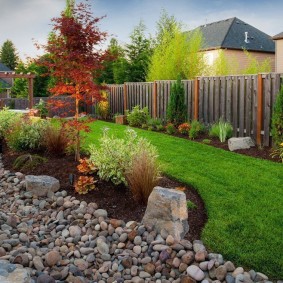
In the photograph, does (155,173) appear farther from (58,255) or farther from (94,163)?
(58,255)

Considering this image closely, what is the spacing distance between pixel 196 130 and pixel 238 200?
5.01 m

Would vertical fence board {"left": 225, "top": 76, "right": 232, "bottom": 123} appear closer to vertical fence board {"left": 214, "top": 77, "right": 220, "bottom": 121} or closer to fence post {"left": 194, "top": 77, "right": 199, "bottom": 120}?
vertical fence board {"left": 214, "top": 77, "right": 220, "bottom": 121}

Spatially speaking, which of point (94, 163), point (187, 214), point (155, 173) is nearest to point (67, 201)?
point (94, 163)

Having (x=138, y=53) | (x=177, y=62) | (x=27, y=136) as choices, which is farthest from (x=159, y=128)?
(x=138, y=53)

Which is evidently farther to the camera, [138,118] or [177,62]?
[177,62]

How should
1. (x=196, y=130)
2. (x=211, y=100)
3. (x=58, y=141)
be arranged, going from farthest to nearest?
(x=211, y=100) → (x=196, y=130) → (x=58, y=141)

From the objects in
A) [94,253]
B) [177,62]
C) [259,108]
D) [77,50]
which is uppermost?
[177,62]

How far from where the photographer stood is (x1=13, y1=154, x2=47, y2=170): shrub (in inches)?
272

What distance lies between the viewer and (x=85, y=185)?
18.1ft

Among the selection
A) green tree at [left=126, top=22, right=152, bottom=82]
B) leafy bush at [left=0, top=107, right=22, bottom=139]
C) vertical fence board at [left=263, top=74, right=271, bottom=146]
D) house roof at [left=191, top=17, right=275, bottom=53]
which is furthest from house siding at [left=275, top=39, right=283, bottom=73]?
leafy bush at [left=0, top=107, right=22, bottom=139]

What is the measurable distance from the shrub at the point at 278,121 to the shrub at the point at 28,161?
445cm

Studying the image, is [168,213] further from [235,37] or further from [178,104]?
[235,37]

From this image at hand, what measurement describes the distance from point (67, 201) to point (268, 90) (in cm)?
531

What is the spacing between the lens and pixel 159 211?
4.45 meters
